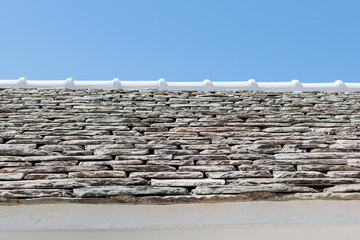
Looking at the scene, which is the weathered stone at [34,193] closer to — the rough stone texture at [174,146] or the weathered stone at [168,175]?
the rough stone texture at [174,146]

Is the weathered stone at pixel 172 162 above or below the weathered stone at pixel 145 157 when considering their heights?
below

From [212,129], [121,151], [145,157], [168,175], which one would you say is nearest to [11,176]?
[121,151]

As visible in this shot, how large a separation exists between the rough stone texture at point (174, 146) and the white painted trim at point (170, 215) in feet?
0.31

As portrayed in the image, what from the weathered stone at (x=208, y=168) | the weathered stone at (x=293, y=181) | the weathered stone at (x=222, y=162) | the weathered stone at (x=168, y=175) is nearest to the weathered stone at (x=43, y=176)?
the weathered stone at (x=168, y=175)

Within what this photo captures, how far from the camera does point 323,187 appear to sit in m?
3.10

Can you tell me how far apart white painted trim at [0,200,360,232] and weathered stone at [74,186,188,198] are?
0.10 metres

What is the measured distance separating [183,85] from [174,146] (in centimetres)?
222

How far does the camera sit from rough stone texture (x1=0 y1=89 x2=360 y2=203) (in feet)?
9.80

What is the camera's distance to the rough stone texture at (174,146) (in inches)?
118

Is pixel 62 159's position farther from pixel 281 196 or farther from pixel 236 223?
pixel 281 196

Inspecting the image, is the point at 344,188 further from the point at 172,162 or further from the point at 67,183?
the point at 67,183

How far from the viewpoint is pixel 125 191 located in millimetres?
2918

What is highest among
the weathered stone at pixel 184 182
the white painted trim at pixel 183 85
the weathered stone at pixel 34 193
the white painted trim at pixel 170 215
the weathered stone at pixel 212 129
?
the white painted trim at pixel 183 85

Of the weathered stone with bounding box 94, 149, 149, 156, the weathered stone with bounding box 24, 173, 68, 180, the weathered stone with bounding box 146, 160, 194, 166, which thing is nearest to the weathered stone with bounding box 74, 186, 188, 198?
the weathered stone with bounding box 24, 173, 68, 180
